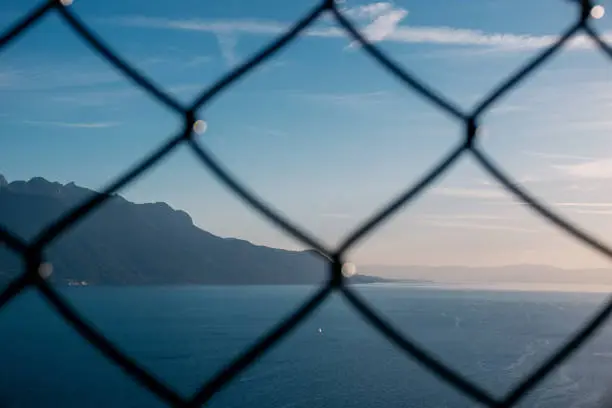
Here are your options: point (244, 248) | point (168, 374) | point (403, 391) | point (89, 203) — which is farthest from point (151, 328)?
point (89, 203)

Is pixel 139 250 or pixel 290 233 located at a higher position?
pixel 139 250

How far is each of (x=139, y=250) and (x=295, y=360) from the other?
38929 mm

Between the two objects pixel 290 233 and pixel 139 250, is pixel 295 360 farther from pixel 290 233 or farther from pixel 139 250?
pixel 139 250

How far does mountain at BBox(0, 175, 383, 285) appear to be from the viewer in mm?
53969

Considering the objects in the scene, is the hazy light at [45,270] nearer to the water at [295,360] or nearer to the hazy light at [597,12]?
the hazy light at [597,12]

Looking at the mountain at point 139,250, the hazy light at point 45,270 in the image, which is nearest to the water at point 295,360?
the hazy light at point 45,270

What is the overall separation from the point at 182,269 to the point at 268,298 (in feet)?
52.0

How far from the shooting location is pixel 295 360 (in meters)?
25.2

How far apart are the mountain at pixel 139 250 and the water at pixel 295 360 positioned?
14968 mm

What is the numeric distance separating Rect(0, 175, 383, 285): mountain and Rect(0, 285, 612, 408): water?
49.1ft

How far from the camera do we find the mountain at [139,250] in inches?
2125

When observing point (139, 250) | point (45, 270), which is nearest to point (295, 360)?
point (45, 270)

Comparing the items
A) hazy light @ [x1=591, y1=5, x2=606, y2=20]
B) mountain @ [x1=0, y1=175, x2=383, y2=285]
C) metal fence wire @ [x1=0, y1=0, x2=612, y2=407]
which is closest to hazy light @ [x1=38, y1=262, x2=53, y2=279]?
metal fence wire @ [x1=0, y1=0, x2=612, y2=407]

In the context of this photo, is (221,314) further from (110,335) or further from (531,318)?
(531,318)
